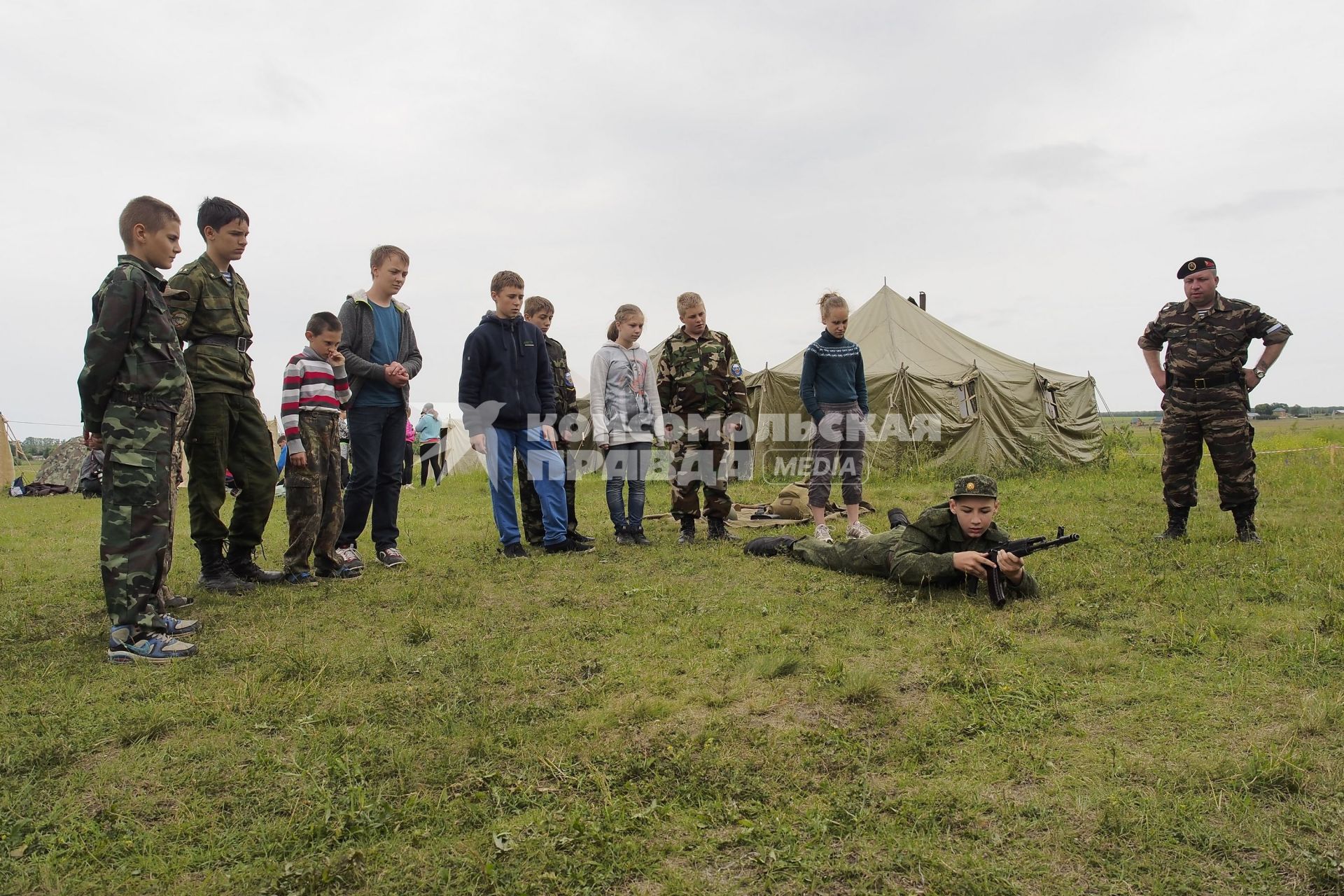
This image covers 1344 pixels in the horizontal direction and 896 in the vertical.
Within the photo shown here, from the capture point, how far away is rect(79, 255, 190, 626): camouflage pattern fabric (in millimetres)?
3145

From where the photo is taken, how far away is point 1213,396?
17.3ft

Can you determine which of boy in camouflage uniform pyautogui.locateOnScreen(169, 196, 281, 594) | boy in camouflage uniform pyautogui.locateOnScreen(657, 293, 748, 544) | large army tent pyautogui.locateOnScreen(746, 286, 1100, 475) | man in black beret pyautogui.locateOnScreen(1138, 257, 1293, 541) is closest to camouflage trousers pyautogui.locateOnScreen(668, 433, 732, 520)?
boy in camouflage uniform pyautogui.locateOnScreen(657, 293, 748, 544)

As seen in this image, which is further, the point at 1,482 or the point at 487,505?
the point at 1,482

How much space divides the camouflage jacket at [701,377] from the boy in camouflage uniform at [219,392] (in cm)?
294

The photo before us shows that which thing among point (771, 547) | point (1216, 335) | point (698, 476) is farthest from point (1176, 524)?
point (698, 476)

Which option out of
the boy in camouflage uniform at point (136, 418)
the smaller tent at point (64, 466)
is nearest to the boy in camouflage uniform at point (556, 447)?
the boy in camouflage uniform at point (136, 418)

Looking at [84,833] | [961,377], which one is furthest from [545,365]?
[961,377]

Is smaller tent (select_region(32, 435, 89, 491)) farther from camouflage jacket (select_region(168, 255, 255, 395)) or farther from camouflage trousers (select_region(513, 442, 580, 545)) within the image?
camouflage jacket (select_region(168, 255, 255, 395))

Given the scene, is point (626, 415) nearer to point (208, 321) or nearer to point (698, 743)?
point (208, 321)

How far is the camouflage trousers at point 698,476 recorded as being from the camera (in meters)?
6.03

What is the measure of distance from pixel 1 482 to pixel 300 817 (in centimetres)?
1736

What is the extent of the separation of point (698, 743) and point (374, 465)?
3.45 m

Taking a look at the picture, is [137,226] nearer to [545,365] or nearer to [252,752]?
[252,752]

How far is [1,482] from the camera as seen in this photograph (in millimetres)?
14711
